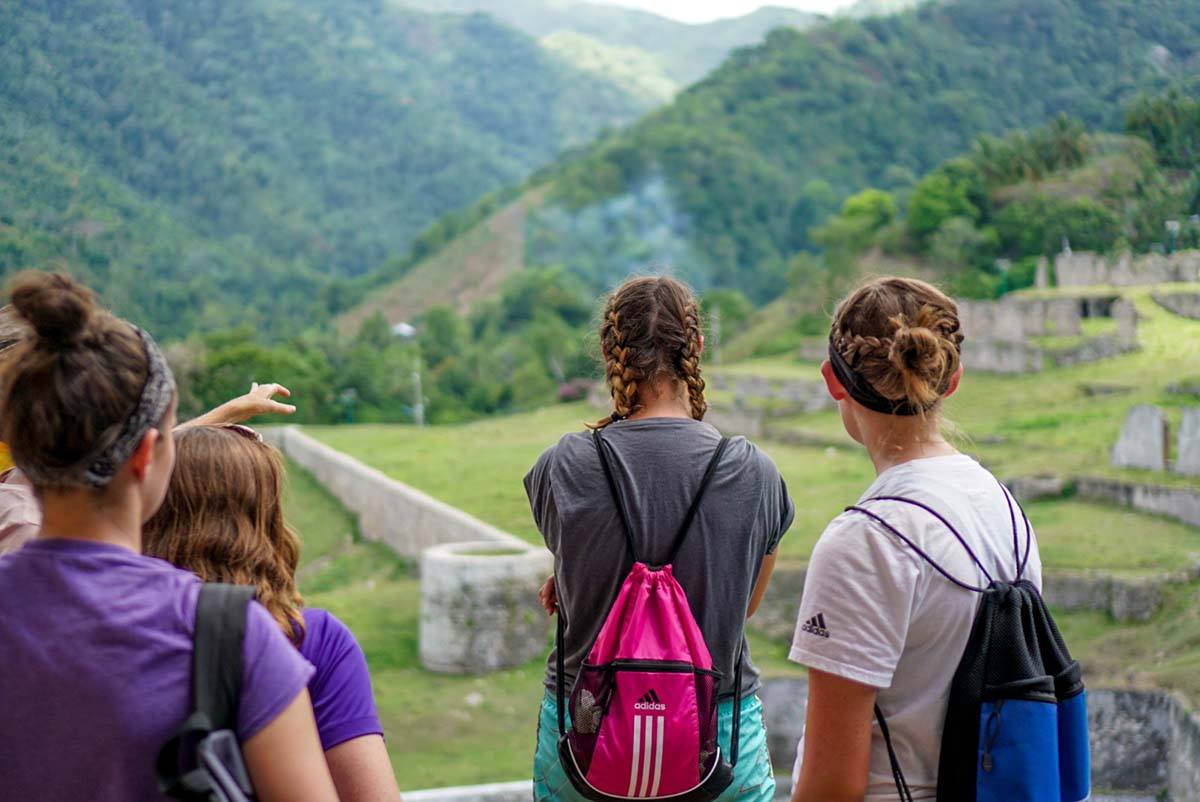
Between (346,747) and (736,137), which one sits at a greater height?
(736,137)

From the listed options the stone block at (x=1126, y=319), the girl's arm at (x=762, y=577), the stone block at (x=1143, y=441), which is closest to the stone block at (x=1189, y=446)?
the stone block at (x=1143, y=441)

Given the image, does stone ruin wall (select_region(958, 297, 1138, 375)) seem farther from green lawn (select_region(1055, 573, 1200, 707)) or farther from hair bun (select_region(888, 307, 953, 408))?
hair bun (select_region(888, 307, 953, 408))

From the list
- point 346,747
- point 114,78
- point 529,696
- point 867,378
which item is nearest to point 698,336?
point 867,378

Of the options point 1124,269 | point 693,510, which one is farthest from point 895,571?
point 1124,269

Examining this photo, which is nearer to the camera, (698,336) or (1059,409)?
(698,336)

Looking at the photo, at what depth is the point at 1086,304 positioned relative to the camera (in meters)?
24.1

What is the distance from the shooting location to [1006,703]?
1.95m

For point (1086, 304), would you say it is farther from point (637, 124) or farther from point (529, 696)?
point (637, 124)

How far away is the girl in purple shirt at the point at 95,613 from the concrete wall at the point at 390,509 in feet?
34.2

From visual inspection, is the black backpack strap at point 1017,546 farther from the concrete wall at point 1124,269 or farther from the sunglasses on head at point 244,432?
the concrete wall at point 1124,269

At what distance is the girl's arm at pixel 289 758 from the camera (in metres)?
1.58

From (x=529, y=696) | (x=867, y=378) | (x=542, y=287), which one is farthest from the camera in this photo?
(x=542, y=287)

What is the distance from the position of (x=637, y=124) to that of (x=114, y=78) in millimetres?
79077

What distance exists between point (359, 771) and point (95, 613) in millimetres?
555
